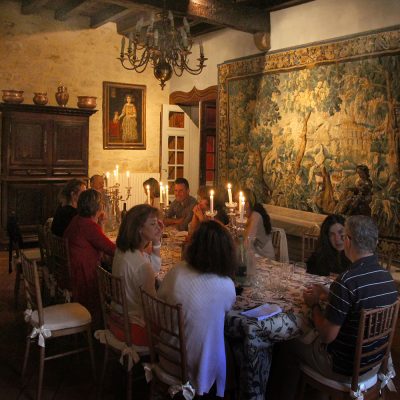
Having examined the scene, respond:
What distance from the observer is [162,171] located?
9.12 metres

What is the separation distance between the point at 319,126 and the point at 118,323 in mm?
4196

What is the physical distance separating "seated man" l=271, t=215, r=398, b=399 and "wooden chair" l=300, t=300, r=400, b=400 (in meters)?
0.04

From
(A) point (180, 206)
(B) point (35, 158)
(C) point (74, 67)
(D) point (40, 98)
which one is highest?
(C) point (74, 67)

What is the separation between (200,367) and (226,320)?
28cm

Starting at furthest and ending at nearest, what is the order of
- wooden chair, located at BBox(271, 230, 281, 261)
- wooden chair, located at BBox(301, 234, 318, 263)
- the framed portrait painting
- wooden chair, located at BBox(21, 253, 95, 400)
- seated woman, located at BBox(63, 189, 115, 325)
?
1. the framed portrait painting
2. wooden chair, located at BBox(271, 230, 281, 261)
3. wooden chair, located at BBox(301, 234, 318, 263)
4. seated woman, located at BBox(63, 189, 115, 325)
5. wooden chair, located at BBox(21, 253, 95, 400)

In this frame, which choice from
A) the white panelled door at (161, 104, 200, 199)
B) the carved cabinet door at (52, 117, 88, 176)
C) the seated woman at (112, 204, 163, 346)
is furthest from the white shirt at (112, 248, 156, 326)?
the white panelled door at (161, 104, 200, 199)

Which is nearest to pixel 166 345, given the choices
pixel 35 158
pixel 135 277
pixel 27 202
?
pixel 135 277

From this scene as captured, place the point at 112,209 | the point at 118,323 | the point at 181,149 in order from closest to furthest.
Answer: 1. the point at 118,323
2. the point at 112,209
3. the point at 181,149

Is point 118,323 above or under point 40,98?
under

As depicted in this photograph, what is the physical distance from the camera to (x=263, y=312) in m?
2.59

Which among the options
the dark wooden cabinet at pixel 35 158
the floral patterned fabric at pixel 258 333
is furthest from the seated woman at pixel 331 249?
the dark wooden cabinet at pixel 35 158

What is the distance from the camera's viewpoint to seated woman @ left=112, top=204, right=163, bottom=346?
2877 millimetres

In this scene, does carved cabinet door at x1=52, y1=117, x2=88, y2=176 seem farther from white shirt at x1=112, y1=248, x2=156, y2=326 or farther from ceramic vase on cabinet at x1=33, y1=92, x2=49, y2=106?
white shirt at x1=112, y1=248, x2=156, y2=326

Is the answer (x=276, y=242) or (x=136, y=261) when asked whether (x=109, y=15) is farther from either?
(x=136, y=261)
